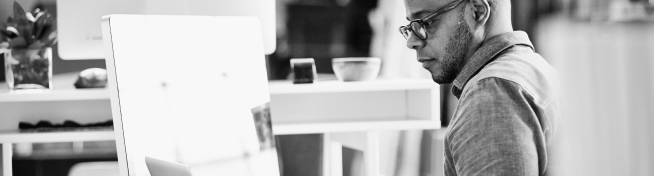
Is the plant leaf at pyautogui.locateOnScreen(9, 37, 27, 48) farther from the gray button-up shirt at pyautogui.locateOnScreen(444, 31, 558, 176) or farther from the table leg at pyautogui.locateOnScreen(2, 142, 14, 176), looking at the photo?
the gray button-up shirt at pyautogui.locateOnScreen(444, 31, 558, 176)

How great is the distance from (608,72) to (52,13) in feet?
8.71

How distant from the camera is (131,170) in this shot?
122cm

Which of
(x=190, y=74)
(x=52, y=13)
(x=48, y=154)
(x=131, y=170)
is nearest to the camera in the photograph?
(x=131, y=170)

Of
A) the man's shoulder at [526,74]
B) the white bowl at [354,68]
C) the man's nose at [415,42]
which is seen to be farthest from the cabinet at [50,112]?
the man's shoulder at [526,74]

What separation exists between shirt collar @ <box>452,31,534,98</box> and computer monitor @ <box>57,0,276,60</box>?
1266mm

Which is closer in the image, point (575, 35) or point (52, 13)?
point (575, 35)

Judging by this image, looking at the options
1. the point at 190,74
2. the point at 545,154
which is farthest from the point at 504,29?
the point at 190,74

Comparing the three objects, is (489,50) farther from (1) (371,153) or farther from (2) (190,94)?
(1) (371,153)

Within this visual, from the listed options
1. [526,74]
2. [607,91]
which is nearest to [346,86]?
[526,74]

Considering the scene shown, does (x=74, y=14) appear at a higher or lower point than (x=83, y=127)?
higher

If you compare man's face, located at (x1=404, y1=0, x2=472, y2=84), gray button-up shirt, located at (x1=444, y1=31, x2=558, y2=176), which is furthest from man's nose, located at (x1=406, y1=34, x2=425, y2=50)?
gray button-up shirt, located at (x1=444, y1=31, x2=558, y2=176)

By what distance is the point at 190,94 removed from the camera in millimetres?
1405

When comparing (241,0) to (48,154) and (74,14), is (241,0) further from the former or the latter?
(48,154)

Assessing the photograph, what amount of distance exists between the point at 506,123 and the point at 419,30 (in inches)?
15.1
